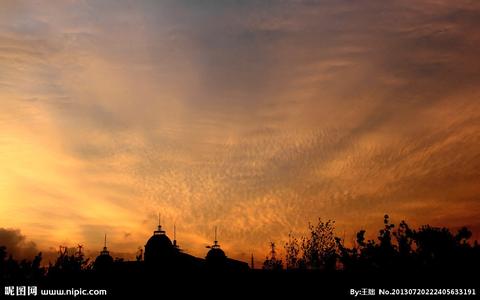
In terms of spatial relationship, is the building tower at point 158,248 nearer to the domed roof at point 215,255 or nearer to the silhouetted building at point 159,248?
the silhouetted building at point 159,248

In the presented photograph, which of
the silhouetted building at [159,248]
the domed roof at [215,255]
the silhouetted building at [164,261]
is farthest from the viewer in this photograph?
the domed roof at [215,255]

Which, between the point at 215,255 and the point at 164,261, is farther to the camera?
the point at 215,255

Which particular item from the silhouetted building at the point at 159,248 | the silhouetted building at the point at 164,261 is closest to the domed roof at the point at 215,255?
the silhouetted building at the point at 164,261

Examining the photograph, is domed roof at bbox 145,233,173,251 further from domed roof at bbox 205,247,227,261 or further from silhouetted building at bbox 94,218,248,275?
domed roof at bbox 205,247,227,261

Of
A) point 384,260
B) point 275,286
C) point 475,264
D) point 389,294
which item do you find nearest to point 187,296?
point 275,286

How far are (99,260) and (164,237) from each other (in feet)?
45.0

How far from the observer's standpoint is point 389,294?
46562 millimetres

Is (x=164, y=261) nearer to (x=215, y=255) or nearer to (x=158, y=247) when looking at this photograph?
(x=158, y=247)

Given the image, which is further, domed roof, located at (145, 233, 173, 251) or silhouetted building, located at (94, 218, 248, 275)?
domed roof, located at (145, 233, 173, 251)

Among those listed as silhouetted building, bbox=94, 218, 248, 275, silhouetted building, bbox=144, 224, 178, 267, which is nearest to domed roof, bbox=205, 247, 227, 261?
silhouetted building, bbox=94, 218, 248, 275

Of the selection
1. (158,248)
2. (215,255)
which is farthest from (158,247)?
(215,255)

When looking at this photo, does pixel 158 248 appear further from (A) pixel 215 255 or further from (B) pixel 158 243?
(A) pixel 215 255

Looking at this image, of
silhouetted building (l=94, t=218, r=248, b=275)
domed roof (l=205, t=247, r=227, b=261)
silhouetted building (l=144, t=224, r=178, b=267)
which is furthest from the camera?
domed roof (l=205, t=247, r=227, b=261)

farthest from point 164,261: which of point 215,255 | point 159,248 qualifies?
point 215,255
